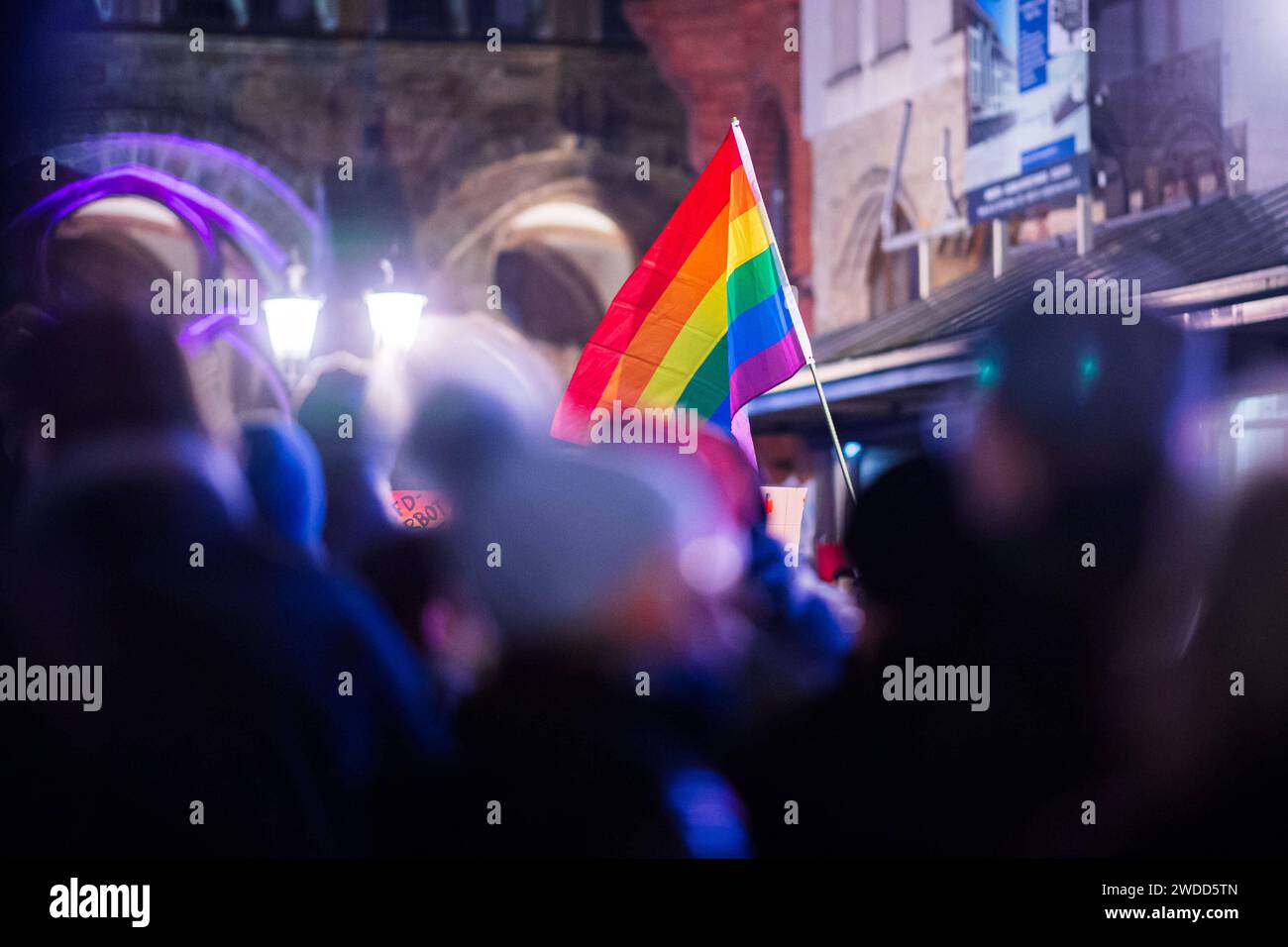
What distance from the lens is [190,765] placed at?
3.53 meters

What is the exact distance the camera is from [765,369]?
4.44 meters

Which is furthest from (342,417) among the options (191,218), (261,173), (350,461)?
(261,173)

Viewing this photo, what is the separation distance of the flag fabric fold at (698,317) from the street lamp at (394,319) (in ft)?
6.32

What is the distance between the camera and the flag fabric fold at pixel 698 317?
14.9 ft

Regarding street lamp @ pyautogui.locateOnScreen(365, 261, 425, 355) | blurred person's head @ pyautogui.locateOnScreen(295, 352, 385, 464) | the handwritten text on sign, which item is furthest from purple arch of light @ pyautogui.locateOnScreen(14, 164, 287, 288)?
blurred person's head @ pyautogui.locateOnScreen(295, 352, 385, 464)

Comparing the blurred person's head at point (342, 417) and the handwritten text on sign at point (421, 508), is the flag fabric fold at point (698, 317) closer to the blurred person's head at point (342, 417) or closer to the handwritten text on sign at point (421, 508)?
the handwritten text on sign at point (421, 508)

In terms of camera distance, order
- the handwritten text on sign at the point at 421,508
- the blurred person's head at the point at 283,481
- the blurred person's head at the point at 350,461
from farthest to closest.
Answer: the blurred person's head at the point at 350,461
the handwritten text on sign at the point at 421,508
the blurred person's head at the point at 283,481

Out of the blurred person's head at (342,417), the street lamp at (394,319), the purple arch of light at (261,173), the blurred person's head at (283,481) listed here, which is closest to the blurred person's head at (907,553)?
the blurred person's head at (283,481)

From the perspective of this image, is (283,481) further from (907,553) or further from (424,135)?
(424,135)

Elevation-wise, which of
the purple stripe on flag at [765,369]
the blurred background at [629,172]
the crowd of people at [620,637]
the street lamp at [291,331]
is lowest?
the crowd of people at [620,637]
